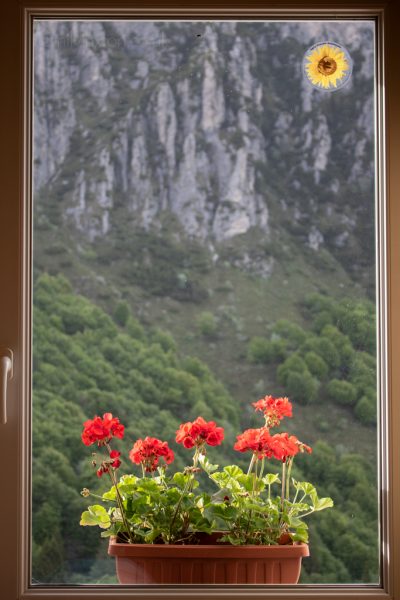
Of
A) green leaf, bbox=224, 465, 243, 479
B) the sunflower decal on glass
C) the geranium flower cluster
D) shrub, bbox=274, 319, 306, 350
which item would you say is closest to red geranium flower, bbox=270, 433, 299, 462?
the geranium flower cluster

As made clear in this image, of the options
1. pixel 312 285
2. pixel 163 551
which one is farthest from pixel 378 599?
pixel 312 285

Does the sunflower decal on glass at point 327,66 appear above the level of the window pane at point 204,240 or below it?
above

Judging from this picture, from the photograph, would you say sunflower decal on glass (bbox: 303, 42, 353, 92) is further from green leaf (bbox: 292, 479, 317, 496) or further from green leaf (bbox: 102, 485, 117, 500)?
green leaf (bbox: 102, 485, 117, 500)

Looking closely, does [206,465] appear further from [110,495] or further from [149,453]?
[110,495]

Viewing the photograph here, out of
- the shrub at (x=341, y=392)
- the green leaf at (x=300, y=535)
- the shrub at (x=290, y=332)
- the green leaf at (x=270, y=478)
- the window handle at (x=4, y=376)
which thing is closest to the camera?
the window handle at (x=4, y=376)

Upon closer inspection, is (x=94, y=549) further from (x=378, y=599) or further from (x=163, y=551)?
(x=378, y=599)

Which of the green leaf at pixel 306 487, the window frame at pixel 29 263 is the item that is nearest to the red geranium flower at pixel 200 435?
the green leaf at pixel 306 487

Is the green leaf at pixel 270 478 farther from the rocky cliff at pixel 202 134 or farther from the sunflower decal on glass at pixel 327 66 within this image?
the sunflower decal on glass at pixel 327 66
